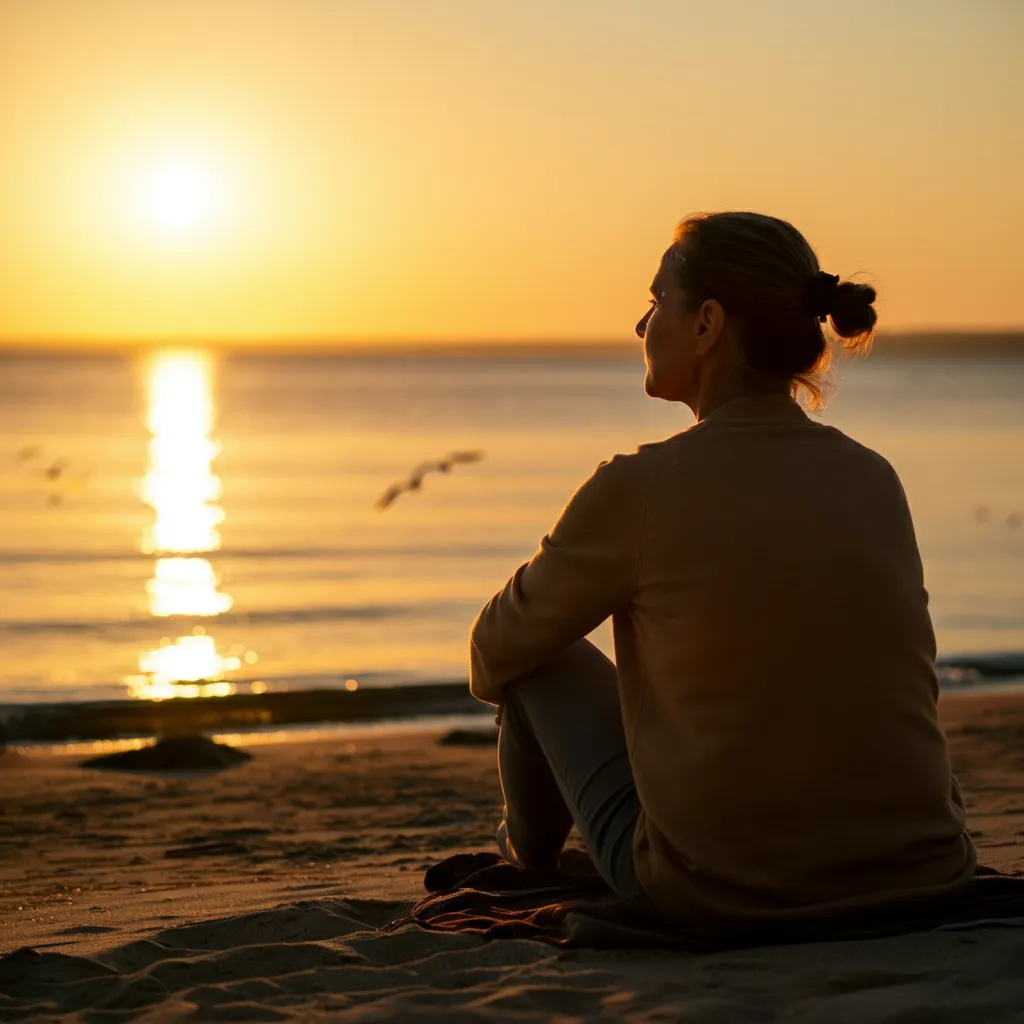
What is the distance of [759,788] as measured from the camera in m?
2.83

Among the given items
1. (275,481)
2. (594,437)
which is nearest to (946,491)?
(275,481)

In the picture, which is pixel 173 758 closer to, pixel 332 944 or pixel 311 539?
pixel 332 944

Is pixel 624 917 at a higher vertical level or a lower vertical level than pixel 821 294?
lower

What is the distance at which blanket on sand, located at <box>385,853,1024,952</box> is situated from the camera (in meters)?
2.94

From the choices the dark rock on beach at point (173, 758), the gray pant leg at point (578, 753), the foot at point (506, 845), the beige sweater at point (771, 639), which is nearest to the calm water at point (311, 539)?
the beige sweater at point (771, 639)

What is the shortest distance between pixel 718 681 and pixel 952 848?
611mm

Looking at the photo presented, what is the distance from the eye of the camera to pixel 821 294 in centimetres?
287

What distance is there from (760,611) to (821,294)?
0.60 m

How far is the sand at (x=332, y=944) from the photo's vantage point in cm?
269

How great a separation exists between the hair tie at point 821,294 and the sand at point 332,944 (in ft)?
3.92

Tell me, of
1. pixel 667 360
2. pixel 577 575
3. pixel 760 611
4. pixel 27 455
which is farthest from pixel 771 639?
pixel 27 455

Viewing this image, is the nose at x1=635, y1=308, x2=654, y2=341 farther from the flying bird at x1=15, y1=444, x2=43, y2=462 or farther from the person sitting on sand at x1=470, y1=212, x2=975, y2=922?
the flying bird at x1=15, y1=444, x2=43, y2=462

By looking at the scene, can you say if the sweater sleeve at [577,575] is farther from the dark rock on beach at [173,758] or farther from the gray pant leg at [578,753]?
the dark rock on beach at [173,758]

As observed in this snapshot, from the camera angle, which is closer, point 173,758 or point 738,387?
point 738,387
